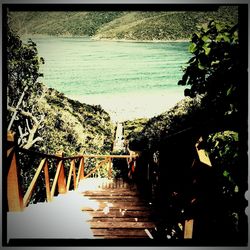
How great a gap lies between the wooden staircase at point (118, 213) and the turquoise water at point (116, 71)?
2.85 feet

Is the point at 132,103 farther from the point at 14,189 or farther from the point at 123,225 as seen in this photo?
the point at 14,189

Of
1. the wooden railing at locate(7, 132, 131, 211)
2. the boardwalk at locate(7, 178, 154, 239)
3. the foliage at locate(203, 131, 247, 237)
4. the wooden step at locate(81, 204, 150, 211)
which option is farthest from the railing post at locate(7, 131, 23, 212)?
the foliage at locate(203, 131, 247, 237)

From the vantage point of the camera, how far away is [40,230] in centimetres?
291

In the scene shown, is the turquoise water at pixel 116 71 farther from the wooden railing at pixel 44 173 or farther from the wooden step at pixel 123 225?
the wooden step at pixel 123 225

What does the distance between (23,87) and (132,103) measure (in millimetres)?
993

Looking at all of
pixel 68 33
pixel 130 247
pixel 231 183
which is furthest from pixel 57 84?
pixel 231 183

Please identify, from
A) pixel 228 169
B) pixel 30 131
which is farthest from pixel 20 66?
pixel 228 169

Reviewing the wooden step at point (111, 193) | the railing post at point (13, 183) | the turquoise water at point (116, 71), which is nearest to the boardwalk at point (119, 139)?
the turquoise water at point (116, 71)

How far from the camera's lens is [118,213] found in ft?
10.3

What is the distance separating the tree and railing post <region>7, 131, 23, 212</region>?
27 centimetres

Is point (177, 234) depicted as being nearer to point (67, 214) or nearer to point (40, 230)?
point (67, 214)

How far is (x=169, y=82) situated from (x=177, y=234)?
1394 mm

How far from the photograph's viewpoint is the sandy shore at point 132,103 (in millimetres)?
3021

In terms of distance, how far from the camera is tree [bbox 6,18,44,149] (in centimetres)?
289
